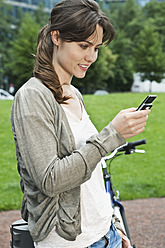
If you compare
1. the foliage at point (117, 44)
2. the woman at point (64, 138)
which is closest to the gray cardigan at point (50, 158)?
the woman at point (64, 138)

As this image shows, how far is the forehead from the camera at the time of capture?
1.40 m

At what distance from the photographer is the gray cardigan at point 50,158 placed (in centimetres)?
125

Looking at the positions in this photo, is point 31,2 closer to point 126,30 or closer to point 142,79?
point 126,30

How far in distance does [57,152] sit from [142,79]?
40649mm

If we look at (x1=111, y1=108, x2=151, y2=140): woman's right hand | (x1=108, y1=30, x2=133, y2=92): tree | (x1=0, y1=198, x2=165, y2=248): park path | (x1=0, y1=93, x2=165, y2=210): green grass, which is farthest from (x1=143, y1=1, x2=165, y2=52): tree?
(x1=111, y1=108, x2=151, y2=140): woman's right hand

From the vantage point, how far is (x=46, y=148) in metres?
1.25

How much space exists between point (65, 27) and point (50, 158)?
480 millimetres

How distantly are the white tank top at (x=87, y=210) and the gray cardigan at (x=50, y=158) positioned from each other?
5 cm

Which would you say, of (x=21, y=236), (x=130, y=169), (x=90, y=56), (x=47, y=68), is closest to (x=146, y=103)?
(x=90, y=56)

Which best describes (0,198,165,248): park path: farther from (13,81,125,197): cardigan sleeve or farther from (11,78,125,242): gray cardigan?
(13,81,125,197): cardigan sleeve

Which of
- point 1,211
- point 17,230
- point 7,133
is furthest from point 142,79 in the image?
point 17,230

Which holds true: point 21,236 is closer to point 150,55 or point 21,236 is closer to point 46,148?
point 46,148

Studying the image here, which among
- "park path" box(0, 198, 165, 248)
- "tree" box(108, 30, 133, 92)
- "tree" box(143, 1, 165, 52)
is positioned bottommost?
"tree" box(108, 30, 133, 92)

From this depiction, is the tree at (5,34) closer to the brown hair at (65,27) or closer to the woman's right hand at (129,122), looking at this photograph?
the brown hair at (65,27)
